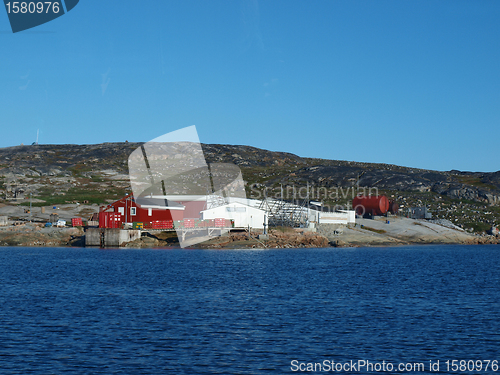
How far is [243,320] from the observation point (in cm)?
3209

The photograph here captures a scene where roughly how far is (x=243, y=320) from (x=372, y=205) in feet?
347

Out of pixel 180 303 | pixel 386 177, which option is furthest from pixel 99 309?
pixel 386 177

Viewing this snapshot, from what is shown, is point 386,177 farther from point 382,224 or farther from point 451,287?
point 451,287

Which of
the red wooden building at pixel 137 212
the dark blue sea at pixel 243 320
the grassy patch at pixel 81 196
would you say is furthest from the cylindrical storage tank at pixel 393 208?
the grassy patch at pixel 81 196

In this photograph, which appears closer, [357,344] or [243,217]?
[357,344]

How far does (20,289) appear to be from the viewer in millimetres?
44000

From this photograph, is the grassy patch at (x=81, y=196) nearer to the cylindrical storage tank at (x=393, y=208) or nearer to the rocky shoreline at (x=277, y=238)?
the rocky shoreline at (x=277, y=238)

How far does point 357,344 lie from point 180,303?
615 inches

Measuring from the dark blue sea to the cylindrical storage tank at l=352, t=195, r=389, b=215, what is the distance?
70964mm

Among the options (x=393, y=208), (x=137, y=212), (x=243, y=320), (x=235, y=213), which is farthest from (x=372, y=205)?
(x=243, y=320)

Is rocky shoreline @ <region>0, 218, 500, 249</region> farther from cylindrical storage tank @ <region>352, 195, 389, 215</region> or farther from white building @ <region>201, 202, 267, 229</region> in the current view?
cylindrical storage tank @ <region>352, 195, 389, 215</region>

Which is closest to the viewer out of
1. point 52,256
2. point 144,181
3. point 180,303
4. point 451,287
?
point 180,303

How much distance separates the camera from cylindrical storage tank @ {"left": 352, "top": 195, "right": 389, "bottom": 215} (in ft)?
433

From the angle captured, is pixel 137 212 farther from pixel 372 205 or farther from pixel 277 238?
pixel 372 205
